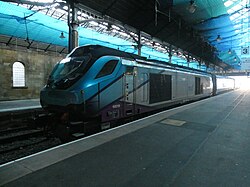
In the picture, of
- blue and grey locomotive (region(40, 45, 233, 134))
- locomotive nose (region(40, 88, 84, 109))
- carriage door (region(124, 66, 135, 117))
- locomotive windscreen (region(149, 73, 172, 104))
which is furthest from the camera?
locomotive windscreen (region(149, 73, 172, 104))

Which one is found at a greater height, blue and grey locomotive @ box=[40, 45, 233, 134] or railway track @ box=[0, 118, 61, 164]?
blue and grey locomotive @ box=[40, 45, 233, 134]

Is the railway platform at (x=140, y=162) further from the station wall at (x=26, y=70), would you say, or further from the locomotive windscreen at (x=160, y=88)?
the station wall at (x=26, y=70)

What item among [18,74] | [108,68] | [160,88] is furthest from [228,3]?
[18,74]

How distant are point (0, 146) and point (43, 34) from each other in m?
11.6

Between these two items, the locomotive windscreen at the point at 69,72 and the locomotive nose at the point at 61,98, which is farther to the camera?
the locomotive windscreen at the point at 69,72

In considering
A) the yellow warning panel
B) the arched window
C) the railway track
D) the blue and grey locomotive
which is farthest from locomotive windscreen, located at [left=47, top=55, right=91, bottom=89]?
the arched window

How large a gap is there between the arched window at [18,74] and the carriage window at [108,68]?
13.3 m

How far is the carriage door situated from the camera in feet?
22.2

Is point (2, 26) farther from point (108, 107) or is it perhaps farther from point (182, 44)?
point (182, 44)

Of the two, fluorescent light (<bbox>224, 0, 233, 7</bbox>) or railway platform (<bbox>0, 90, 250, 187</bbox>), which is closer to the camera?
railway platform (<bbox>0, 90, 250, 187</bbox>)

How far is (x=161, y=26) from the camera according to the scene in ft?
50.3

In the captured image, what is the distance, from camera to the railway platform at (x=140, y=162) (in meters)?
2.73

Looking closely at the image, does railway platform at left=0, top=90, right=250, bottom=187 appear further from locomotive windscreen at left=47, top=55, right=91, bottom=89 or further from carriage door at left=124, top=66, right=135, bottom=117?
locomotive windscreen at left=47, top=55, right=91, bottom=89

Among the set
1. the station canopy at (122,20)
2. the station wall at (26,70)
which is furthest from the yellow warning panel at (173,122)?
the station wall at (26,70)
